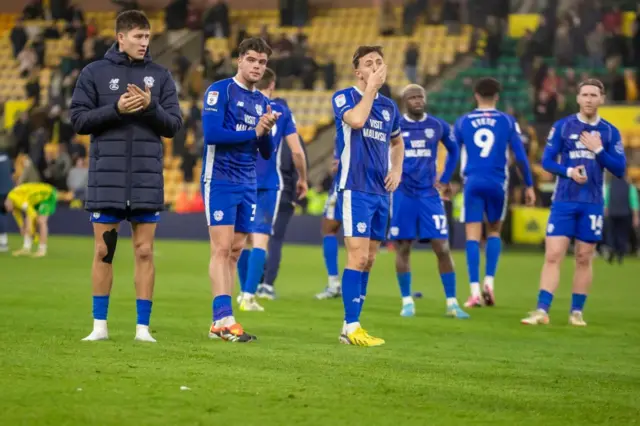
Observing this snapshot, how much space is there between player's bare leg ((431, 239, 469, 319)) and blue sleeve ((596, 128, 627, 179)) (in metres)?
1.70

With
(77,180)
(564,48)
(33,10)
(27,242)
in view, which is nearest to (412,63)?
(564,48)

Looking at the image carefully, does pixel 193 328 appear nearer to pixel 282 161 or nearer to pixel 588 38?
pixel 282 161

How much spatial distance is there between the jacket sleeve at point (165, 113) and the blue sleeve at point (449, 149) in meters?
4.21

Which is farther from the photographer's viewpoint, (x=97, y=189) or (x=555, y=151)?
(x=555, y=151)

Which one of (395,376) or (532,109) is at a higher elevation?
(532,109)

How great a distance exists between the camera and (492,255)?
1260 cm

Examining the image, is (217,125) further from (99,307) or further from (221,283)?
(99,307)

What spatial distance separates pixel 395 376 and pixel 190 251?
1589cm

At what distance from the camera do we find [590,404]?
5938 millimetres

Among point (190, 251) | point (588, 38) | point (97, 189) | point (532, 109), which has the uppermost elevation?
point (588, 38)

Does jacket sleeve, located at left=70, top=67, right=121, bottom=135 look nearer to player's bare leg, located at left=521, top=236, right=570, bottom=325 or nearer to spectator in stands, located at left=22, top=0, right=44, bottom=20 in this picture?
player's bare leg, located at left=521, top=236, right=570, bottom=325

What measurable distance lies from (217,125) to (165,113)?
0.64 m

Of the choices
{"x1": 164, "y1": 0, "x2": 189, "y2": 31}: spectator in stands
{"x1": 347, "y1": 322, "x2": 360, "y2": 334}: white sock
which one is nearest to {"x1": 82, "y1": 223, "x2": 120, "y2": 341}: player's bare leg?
{"x1": 347, "y1": 322, "x2": 360, "y2": 334}: white sock

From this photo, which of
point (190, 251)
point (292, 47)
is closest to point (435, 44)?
point (292, 47)
